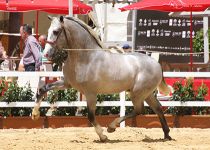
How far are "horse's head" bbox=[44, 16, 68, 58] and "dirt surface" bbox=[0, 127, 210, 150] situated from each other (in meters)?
1.53

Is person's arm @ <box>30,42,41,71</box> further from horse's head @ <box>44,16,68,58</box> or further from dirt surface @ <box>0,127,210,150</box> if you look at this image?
horse's head @ <box>44,16,68,58</box>

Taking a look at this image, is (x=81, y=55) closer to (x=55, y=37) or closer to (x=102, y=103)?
(x=55, y=37)

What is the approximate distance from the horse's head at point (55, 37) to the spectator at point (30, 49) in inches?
141

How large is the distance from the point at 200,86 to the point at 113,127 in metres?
4.37

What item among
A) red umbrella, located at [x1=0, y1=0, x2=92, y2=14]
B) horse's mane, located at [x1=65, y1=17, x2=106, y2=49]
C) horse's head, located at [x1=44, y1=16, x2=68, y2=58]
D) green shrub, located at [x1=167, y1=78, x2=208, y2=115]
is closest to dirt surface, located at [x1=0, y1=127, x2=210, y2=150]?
green shrub, located at [x1=167, y1=78, x2=208, y2=115]

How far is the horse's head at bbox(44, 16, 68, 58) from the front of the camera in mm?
12211

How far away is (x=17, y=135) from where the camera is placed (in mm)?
13922

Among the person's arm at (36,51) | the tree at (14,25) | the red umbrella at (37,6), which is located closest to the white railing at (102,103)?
the person's arm at (36,51)

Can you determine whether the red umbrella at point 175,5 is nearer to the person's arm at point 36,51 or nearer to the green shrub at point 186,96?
the green shrub at point 186,96

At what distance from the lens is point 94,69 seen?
1260 centimetres

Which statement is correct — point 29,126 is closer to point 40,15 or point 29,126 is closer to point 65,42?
point 65,42

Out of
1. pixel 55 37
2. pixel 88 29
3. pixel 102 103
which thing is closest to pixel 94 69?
pixel 88 29

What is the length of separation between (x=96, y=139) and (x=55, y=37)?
207 cm

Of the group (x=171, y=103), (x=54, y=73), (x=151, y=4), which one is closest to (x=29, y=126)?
(x=54, y=73)
